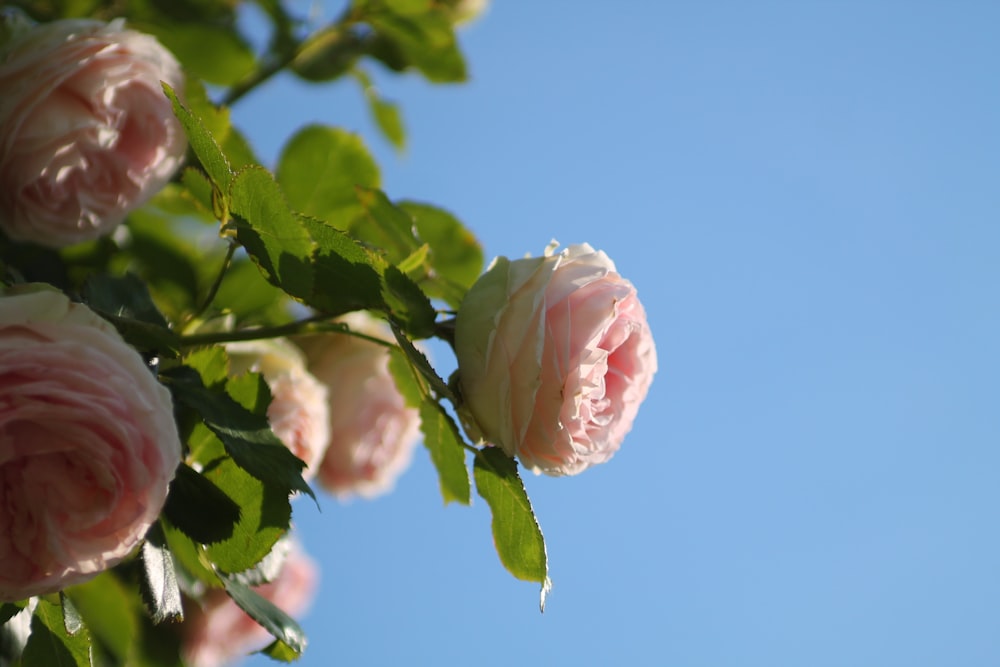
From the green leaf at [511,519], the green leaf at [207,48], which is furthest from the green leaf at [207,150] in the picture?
the green leaf at [207,48]

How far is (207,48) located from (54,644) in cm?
58

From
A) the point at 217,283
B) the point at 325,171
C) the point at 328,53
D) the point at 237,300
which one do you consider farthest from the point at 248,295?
the point at 328,53

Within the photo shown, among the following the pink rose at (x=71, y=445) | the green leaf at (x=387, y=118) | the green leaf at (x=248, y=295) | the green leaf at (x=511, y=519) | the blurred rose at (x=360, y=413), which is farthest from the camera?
the green leaf at (x=387, y=118)

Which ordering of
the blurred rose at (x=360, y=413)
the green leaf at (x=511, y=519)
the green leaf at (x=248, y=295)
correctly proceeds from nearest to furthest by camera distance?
the green leaf at (x=511, y=519) < the green leaf at (x=248, y=295) < the blurred rose at (x=360, y=413)

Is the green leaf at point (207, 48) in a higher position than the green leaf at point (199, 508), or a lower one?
lower

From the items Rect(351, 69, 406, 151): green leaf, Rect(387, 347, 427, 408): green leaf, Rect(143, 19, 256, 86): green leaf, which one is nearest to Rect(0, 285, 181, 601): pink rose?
Rect(387, 347, 427, 408): green leaf

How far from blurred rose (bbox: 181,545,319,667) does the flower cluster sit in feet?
0.49

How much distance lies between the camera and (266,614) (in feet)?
1.77

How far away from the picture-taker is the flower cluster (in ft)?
1.39

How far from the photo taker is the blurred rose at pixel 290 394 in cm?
71

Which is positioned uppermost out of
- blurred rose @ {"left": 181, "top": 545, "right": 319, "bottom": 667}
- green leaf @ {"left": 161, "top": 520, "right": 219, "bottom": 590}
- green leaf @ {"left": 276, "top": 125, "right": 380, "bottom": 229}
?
green leaf @ {"left": 276, "top": 125, "right": 380, "bottom": 229}

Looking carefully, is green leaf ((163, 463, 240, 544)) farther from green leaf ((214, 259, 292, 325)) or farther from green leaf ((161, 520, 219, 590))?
green leaf ((214, 259, 292, 325))

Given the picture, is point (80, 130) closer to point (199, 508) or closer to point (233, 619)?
point (199, 508)

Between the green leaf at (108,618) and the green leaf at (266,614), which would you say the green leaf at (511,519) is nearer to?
the green leaf at (266,614)
